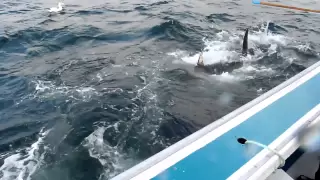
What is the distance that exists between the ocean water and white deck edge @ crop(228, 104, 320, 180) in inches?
116

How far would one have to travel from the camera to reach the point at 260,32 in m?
11.9

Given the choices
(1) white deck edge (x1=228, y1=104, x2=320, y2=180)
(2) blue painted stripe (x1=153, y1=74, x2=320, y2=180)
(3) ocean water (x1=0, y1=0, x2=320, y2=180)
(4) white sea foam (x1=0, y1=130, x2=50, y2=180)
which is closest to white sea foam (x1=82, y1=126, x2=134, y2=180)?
(3) ocean water (x1=0, y1=0, x2=320, y2=180)

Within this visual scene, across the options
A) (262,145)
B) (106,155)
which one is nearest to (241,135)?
(262,145)

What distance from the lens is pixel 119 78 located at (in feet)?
25.3

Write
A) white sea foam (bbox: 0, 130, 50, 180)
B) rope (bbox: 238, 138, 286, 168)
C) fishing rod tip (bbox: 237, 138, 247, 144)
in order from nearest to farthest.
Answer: rope (bbox: 238, 138, 286, 168) → fishing rod tip (bbox: 237, 138, 247, 144) → white sea foam (bbox: 0, 130, 50, 180)

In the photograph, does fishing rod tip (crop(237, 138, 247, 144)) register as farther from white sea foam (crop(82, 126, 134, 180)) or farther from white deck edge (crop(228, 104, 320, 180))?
white sea foam (crop(82, 126, 134, 180))

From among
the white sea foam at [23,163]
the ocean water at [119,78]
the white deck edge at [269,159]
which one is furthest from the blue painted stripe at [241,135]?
the white sea foam at [23,163]

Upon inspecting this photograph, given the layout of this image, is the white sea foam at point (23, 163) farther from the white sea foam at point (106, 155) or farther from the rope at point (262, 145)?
the rope at point (262, 145)

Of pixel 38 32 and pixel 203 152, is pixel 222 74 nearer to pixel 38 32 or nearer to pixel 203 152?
pixel 203 152

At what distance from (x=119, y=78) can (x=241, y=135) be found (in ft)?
18.6

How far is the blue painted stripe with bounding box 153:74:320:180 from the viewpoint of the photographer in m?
2.02

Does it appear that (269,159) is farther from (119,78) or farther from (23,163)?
(119,78)

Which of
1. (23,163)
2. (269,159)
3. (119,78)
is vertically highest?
(269,159)

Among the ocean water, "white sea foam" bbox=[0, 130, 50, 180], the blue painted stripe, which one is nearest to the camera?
the blue painted stripe
